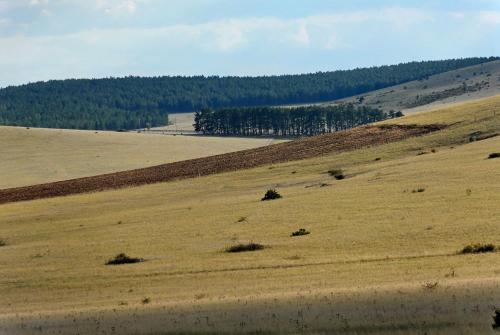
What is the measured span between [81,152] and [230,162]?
6032cm

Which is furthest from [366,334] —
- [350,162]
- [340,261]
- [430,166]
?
[350,162]

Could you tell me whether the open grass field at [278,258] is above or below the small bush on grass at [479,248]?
below

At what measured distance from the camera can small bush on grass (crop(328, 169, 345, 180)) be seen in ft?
213

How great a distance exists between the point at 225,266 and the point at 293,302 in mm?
8270

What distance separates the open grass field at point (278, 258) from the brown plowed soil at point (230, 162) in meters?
13.8

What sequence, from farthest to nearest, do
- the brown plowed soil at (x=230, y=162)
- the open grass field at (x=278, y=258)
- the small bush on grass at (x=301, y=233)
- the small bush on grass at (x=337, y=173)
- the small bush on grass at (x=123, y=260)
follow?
the brown plowed soil at (x=230, y=162) → the small bush on grass at (x=337, y=173) → the small bush on grass at (x=301, y=233) → the small bush on grass at (x=123, y=260) → the open grass field at (x=278, y=258)

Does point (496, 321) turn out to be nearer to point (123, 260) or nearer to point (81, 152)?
point (123, 260)

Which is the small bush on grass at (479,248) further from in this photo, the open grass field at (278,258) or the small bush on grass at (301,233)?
the small bush on grass at (301,233)

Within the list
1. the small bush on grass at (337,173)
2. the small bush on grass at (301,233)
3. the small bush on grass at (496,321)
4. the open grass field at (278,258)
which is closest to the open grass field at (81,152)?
the small bush on grass at (337,173)

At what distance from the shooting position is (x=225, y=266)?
35406 millimetres

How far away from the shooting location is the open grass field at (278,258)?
26297 millimetres

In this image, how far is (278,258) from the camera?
36344 millimetres

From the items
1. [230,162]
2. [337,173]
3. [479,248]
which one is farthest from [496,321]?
[230,162]

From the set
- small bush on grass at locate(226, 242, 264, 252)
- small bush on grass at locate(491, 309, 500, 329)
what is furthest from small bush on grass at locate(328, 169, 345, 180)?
small bush on grass at locate(491, 309, 500, 329)
